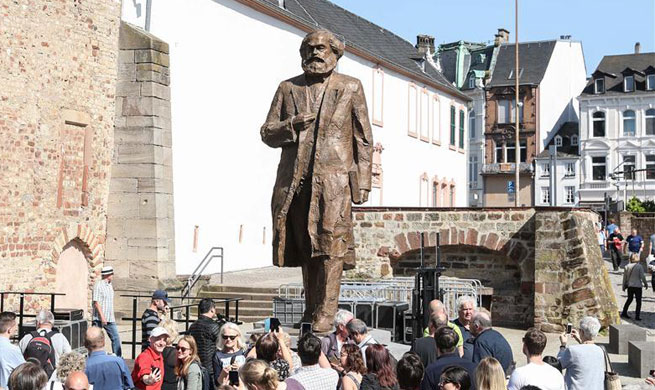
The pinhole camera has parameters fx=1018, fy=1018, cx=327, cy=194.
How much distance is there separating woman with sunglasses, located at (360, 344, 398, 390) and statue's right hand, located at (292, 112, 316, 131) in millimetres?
2815

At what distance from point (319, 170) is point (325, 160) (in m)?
0.11

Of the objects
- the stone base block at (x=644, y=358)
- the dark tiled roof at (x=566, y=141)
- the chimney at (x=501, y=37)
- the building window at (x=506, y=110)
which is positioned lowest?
the stone base block at (x=644, y=358)

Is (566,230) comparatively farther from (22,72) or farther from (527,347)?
(527,347)

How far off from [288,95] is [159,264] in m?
12.0

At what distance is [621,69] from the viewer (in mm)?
66750

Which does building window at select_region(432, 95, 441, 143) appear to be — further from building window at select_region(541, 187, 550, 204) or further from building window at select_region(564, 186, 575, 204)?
building window at select_region(541, 187, 550, 204)

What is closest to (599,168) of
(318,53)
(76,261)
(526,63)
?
Answer: (526,63)

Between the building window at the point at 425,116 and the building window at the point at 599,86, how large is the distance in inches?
967

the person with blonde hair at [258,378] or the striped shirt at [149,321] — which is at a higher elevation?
the person with blonde hair at [258,378]

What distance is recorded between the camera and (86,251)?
66.8 feet

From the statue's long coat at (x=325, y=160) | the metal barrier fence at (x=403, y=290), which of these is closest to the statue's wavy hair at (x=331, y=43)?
the statue's long coat at (x=325, y=160)

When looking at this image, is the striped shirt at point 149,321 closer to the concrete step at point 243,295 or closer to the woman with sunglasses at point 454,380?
the woman with sunglasses at point 454,380

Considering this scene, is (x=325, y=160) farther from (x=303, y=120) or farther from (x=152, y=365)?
(x=152, y=365)

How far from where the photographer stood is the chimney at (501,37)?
240 ft
